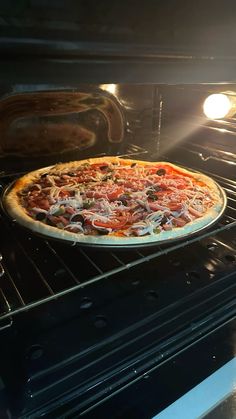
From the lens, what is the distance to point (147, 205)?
48.4 inches

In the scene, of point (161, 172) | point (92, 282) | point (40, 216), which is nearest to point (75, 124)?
point (161, 172)

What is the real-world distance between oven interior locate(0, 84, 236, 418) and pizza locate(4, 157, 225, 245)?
51 millimetres

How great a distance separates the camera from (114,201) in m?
1.28

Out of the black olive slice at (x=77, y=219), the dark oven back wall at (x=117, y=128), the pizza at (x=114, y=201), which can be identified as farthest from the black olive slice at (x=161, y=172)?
the black olive slice at (x=77, y=219)

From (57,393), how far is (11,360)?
12 centimetres

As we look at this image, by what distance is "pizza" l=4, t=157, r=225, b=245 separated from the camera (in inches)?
41.6

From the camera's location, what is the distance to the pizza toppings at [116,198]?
1.11 meters

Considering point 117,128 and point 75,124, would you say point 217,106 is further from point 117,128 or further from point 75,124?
point 75,124

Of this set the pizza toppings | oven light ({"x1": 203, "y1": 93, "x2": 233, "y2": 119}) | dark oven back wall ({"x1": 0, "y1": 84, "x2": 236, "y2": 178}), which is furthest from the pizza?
oven light ({"x1": 203, "y1": 93, "x2": 233, "y2": 119})

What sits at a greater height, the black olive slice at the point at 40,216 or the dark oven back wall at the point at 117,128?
the dark oven back wall at the point at 117,128

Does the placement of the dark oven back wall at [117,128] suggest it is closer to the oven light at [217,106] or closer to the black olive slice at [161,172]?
the oven light at [217,106]

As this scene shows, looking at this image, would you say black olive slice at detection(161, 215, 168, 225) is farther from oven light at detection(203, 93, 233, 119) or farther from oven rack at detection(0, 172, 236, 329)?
oven light at detection(203, 93, 233, 119)

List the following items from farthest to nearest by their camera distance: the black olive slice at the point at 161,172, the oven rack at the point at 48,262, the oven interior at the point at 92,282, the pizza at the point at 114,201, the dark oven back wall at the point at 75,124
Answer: the black olive slice at the point at 161,172, the dark oven back wall at the point at 75,124, the pizza at the point at 114,201, the oven rack at the point at 48,262, the oven interior at the point at 92,282

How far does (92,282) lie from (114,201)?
0.51 metres
